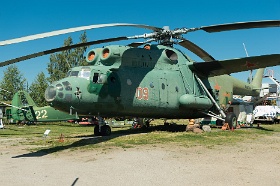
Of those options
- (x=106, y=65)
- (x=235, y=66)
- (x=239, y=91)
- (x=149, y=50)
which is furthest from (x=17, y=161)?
(x=239, y=91)

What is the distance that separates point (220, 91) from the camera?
20906 millimetres

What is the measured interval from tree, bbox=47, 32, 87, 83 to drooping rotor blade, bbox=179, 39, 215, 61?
124 feet

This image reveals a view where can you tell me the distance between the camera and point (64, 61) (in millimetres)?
57750

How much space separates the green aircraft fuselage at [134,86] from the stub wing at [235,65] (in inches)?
18.2

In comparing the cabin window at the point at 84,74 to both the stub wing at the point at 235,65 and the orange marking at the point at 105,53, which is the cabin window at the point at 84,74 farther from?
the stub wing at the point at 235,65

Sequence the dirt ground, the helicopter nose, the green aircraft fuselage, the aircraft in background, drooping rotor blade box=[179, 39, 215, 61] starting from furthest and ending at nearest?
the aircraft in background < drooping rotor blade box=[179, 39, 215, 61] < the green aircraft fuselage < the helicopter nose < the dirt ground

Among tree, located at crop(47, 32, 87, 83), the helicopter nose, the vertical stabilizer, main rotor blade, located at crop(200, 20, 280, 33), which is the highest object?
tree, located at crop(47, 32, 87, 83)

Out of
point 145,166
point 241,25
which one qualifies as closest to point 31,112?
point 241,25

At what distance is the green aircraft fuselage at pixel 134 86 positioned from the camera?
13555 millimetres

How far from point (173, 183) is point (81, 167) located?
2.70 m

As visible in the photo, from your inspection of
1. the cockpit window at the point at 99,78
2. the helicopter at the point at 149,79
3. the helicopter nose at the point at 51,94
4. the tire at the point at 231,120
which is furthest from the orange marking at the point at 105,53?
the tire at the point at 231,120

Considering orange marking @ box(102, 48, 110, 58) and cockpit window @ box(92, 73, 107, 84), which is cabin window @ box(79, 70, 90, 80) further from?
orange marking @ box(102, 48, 110, 58)

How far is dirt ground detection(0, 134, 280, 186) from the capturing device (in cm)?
645

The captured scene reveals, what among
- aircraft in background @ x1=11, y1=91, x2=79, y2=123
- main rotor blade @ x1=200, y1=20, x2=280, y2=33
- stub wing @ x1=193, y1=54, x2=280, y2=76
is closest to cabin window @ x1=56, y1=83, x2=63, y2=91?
main rotor blade @ x1=200, y1=20, x2=280, y2=33
